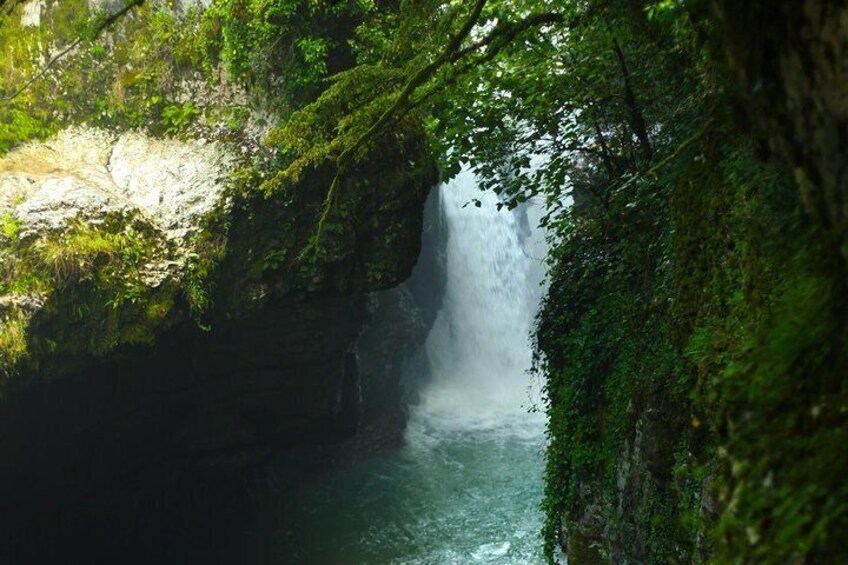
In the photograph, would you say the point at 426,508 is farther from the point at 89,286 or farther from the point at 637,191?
the point at 637,191

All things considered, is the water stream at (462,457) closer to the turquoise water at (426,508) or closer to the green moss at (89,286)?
the turquoise water at (426,508)

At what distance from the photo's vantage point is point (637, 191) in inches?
219

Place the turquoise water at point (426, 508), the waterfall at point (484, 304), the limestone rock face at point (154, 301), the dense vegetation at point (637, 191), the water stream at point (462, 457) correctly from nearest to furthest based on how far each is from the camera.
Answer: the dense vegetation at point (637, 191), the limestone rock face at point (154, 301), the turquoise water at point (426, 508), the water stream at point (462, 457), the waterfall at point (484, 304)

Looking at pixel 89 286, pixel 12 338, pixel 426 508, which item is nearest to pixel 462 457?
pixel 426 508

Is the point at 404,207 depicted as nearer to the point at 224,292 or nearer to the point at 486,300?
the point at 224,292

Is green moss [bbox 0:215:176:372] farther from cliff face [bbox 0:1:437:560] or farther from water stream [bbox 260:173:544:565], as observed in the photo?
water stream [bbox 260:173:544:565]

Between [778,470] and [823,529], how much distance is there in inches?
11.8

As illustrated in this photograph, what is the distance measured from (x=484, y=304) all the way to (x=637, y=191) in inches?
744

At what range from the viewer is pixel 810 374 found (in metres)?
2.03

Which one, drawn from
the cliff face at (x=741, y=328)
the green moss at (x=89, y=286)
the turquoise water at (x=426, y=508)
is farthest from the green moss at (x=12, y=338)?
the cliff face at (x=741, y=328)

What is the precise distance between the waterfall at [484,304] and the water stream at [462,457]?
0.04 m

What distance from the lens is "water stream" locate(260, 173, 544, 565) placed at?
11.6 m

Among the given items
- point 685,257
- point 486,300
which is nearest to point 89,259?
point 685,257

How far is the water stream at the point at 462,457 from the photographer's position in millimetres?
11594
